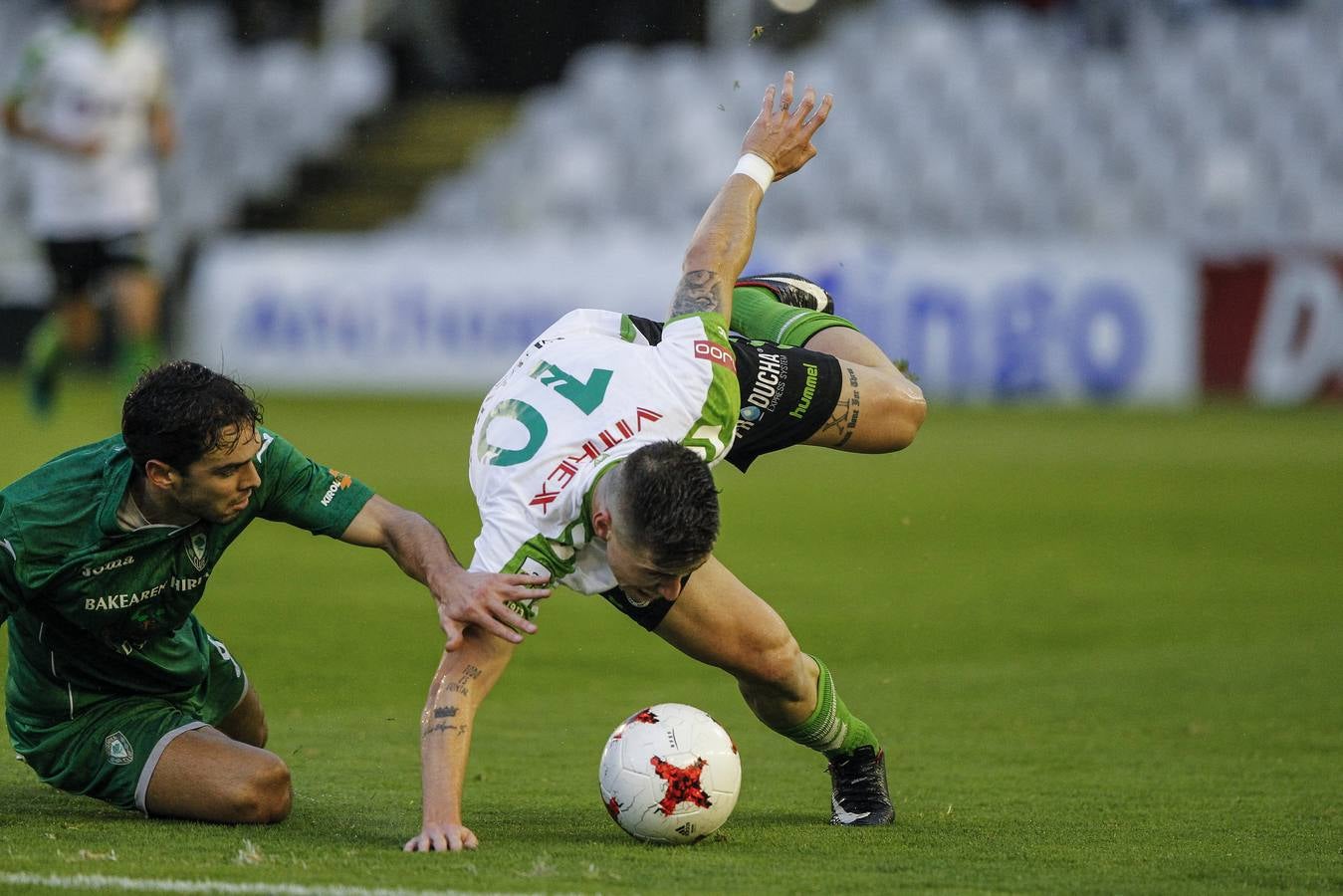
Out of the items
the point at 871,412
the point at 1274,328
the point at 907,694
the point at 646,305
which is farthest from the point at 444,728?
the point at 1274,328

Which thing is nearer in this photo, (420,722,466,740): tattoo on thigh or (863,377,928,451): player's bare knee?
(420,722,466,740): tattoo on thigh

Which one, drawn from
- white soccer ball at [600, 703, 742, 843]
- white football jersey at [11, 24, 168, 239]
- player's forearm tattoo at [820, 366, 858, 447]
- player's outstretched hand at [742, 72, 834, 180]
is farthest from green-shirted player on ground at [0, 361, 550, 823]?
white football jersey at [11, 24, 168, 239]

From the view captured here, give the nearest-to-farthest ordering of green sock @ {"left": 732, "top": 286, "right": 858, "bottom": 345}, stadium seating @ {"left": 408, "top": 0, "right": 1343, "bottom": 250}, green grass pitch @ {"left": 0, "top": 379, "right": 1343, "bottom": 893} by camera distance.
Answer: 1. green grass pitch @ {"left": 0, "top": 379, "right": 1343, "bottom": 893}
2. green sock @ {"left": 732, "top": 286, "right": 858, "bottom": 345}
3. stadium seating @ {"left": 408, "top": 0, "right": 1343, "bottom": 250}

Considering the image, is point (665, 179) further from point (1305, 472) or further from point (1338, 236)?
point (1305, 472)

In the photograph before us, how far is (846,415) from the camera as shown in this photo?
525cm

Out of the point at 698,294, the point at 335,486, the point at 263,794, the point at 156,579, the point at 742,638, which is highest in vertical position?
the point at 698,294

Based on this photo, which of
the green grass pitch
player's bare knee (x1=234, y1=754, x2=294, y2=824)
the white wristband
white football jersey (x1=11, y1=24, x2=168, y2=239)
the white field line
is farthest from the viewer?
white football jersey (x1=11, y1=24, x2=168, y2=239)

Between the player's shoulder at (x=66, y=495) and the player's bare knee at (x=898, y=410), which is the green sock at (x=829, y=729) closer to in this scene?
the player's bare knee at (x=898, y=410)

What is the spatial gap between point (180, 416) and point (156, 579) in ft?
1.72

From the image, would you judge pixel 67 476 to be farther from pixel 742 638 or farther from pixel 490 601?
pixel 742 638

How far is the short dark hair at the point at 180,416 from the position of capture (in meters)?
4.28

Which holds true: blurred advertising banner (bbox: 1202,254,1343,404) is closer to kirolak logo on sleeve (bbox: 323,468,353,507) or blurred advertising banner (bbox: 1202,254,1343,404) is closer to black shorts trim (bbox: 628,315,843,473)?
black shorts trim (bbox: 628,315,843,473)

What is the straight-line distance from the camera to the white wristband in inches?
216

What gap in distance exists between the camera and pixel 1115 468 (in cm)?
1365
